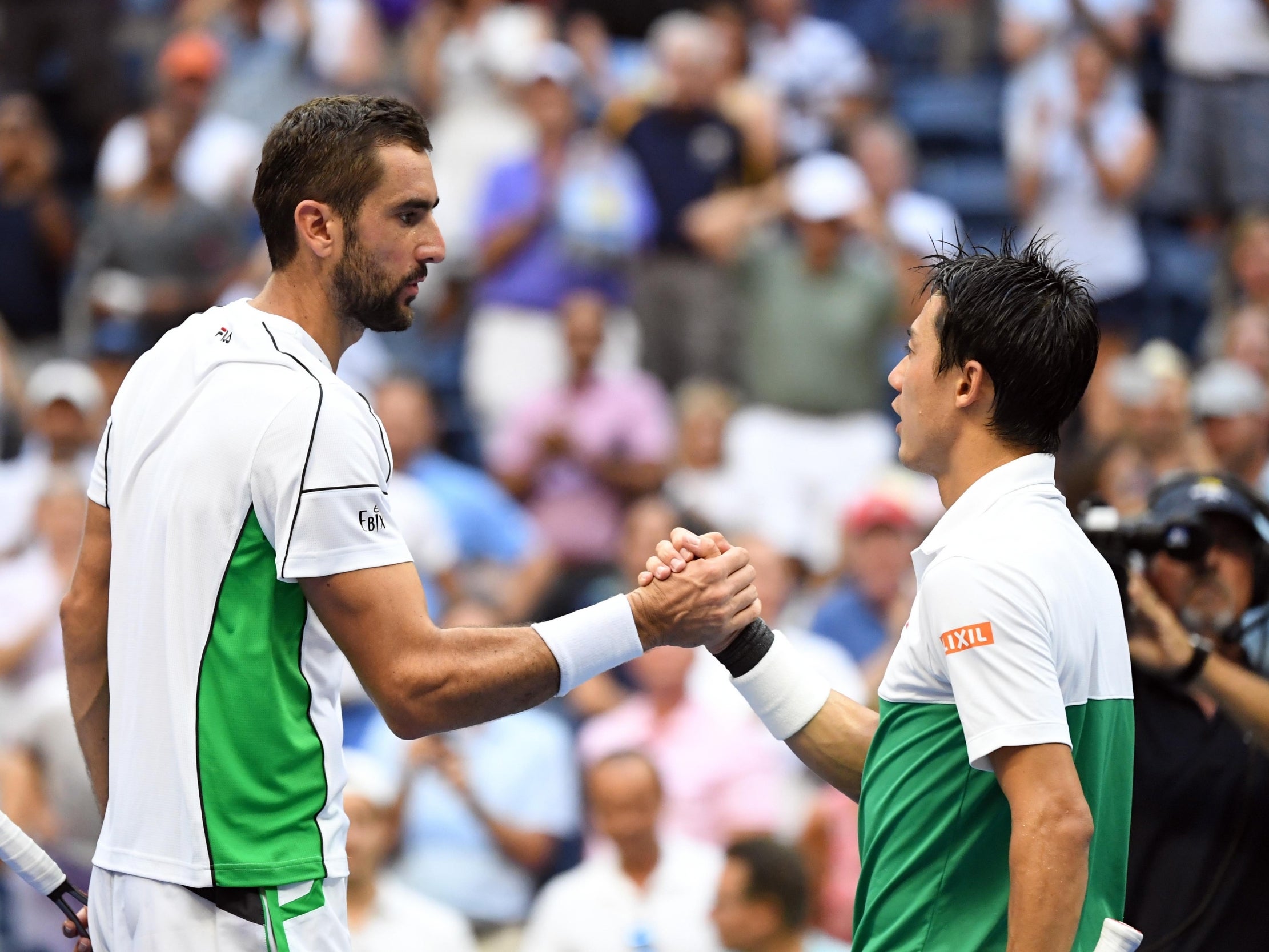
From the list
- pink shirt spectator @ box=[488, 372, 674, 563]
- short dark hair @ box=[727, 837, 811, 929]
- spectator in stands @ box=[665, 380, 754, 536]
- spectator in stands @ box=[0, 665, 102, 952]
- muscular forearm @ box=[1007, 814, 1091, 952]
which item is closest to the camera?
muscular forearm @ box=[1007, 814, 1091, 952]

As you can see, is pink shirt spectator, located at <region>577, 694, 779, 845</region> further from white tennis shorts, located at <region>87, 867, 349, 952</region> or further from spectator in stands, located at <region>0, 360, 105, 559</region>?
white tennis shorts, located at <region>87, 867, 349, 952</region>

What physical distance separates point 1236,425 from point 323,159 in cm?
563

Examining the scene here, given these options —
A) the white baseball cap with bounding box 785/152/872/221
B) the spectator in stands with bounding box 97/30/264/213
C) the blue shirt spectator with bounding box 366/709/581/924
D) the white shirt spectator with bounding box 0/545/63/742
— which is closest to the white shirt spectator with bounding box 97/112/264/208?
the spectator in stands with bounding box 97/30/264/213

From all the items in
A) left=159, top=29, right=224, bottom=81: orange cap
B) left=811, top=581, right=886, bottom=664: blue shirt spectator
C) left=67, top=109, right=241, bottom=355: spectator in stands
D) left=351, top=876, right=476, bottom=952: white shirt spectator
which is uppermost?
left=159, top=29, right=224, bottom=81: orange cap

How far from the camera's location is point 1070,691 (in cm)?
256

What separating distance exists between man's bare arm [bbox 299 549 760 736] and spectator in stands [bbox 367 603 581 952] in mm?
3101

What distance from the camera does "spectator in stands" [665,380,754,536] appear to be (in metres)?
8.10

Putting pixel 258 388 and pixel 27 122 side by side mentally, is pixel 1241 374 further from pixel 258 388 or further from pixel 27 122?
pixel 27 122

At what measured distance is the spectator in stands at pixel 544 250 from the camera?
8930mm

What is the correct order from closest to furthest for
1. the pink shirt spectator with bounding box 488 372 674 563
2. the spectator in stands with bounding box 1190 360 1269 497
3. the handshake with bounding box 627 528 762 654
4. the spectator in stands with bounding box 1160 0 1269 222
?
the handshake with bounding box 627 528 762 654, the spectator in stands with bounding box 1190 360 1269 497, the pink shirt spectator with bounding box 488 372 674 563, the spectator in stands with bounding box 1160 0 1269 222

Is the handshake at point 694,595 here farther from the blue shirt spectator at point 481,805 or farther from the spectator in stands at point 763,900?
the blue shirt spectator at point 481,805

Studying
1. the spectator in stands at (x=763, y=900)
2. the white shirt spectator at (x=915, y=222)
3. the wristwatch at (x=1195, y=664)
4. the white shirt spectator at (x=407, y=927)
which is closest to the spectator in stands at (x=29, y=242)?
the white shirt spectator at (x=915, y=222)

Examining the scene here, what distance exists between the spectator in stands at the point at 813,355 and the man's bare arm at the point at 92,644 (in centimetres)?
554

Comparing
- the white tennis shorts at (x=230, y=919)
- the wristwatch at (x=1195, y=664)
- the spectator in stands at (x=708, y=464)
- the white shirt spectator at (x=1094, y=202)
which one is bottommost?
the white tennis shorts at (x=230, y=919)
